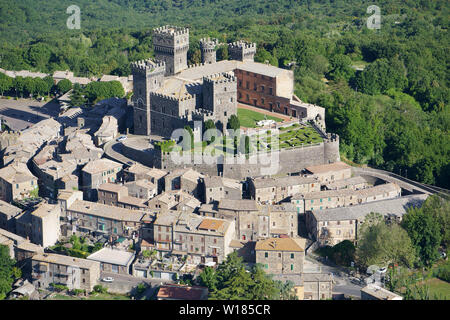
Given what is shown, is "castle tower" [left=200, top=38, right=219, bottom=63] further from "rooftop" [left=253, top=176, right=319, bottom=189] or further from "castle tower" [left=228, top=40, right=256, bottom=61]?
"rooftop" [left=253, top=176, right=319, bottom=189]

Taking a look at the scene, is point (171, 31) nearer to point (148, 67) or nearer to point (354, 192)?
A: point (148, 67)

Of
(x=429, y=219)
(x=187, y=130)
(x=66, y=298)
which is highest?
(x=187, y=130)

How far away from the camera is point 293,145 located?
75.6m

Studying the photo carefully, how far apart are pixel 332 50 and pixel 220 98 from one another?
130 feet

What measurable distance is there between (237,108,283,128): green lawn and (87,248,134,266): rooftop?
65.5ft

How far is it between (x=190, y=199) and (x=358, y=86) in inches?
1595

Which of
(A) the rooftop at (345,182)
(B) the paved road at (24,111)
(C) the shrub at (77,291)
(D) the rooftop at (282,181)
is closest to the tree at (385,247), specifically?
(A) the rooftop at (345,182)

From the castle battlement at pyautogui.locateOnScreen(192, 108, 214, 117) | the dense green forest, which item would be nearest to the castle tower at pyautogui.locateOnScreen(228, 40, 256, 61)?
the dense green forest

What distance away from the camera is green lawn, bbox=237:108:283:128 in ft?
263

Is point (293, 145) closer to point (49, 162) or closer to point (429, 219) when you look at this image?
point (429, 219)

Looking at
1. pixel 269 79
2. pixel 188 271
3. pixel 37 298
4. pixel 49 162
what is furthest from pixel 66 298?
pixel 269 79

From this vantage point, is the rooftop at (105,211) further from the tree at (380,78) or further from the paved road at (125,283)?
the tree at (380,78)

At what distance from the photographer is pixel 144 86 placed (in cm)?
7881

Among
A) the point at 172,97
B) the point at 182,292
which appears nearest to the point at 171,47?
the point at 172,97
